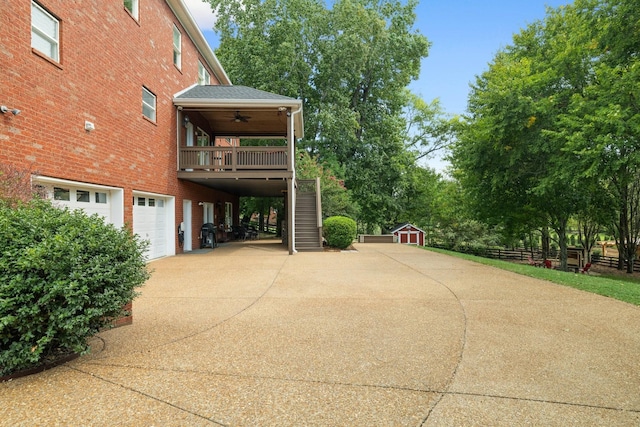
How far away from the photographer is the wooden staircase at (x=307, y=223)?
49.3 ft

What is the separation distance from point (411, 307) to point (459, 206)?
19143 millimetres

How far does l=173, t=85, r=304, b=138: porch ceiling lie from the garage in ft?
11.7

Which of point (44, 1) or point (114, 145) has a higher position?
point (44, 1)

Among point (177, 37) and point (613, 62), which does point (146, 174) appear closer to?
point (177, 37)

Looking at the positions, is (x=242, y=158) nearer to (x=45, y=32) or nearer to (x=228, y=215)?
(x=45, y=32)

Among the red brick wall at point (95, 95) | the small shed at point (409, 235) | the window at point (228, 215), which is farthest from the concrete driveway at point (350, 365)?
the small shed at point (409, 235)

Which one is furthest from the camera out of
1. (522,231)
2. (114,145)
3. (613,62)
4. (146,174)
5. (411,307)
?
(522,231)

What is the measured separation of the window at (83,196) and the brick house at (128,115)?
25mm

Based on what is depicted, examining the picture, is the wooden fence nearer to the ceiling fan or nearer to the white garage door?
the ceiling fan

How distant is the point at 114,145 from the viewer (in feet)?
30.4

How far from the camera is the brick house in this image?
6602 millimetres

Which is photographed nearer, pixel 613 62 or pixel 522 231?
pixel 613 62

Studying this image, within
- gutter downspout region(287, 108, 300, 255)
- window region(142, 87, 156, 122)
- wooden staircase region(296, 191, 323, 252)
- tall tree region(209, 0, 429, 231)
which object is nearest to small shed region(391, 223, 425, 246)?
tall tree region(209, 0, 429, 231)

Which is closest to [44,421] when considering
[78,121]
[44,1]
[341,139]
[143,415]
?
[143,415]
